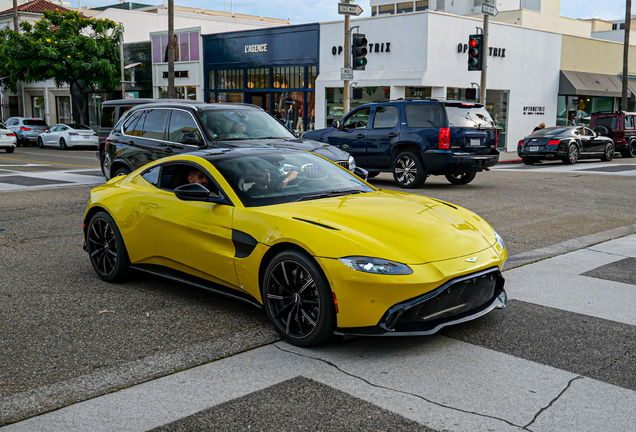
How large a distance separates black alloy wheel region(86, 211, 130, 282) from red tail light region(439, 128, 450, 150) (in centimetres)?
945

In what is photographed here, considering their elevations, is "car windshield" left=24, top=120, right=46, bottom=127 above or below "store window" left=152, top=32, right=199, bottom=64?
below

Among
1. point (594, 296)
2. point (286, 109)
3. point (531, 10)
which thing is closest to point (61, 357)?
point (594, 296)

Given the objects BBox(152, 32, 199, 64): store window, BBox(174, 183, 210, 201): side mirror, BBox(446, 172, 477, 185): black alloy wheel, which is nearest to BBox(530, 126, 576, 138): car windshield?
BBox(446, 172, 477, 185): black alloy wheel

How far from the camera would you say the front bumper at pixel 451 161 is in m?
14.5

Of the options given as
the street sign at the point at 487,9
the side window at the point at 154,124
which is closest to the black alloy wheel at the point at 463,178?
the side window at the point at 154,124

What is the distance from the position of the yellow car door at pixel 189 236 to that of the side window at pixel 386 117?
32.9 ft

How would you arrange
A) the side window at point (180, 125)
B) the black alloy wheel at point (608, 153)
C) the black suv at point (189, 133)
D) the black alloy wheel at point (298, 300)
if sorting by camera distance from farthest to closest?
the black alloy wheel at point (608, 153), the side window at point (180, 125), the black suv at point (189, 133), the black alloy wheel at point (298, 300)

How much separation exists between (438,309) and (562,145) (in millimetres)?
20314

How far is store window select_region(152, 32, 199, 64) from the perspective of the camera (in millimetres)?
38125

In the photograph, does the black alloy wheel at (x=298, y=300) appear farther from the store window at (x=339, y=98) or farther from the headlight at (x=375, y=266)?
the store window at (x=339, y=98)

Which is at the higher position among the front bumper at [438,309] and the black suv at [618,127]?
the black suv at [618,127]

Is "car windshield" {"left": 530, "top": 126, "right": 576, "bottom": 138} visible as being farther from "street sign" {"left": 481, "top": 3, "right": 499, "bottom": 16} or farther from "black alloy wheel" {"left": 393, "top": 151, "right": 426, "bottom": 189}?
"black alloy wheel" {"left": 393, "top": 151, "right": 426, "bottom": 189}

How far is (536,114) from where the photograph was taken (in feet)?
111

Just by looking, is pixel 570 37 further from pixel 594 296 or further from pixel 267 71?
pixel 594 296
